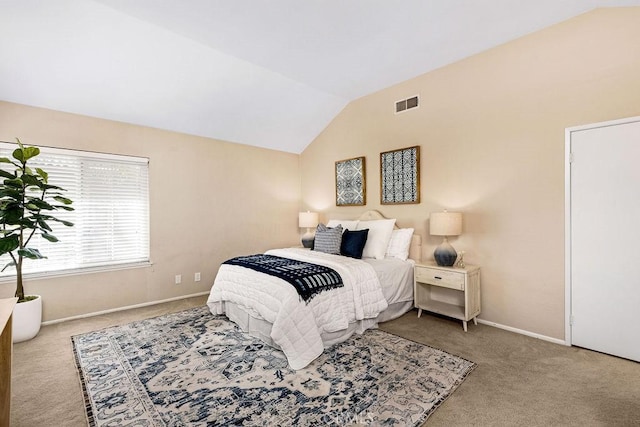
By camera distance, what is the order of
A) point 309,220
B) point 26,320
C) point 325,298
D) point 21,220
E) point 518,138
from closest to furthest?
point 325,298 → point 21,220 → point 26,320 → point 518,138 → point 309,220

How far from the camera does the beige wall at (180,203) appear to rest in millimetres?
3439

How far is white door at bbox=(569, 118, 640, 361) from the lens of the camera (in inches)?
96.2

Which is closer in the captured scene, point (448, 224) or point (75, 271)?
point (448, 224)

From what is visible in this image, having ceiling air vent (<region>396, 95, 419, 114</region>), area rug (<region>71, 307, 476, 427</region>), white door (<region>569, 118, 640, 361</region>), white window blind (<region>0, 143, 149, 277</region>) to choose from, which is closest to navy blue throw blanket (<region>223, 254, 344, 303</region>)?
area rug (<region>71, 307, 476, 427</region>)

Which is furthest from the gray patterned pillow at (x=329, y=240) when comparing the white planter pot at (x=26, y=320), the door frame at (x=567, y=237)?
the white planter pot at (x=26, y=320)

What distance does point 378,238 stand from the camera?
3.79m

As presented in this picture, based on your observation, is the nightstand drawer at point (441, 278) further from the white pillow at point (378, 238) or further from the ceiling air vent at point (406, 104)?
the ceiling air vent at point (406, 104)

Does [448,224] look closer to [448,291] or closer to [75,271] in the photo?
[448,291]

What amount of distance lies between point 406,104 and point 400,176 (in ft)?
3.22

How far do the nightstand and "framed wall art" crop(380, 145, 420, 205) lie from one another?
1.05 metres

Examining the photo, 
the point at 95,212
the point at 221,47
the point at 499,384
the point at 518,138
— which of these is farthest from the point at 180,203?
the point at 518,138

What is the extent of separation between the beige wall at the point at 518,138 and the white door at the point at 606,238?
0.12m

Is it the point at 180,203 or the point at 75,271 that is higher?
the point at 180,203

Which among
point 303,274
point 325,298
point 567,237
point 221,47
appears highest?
point 221,47
